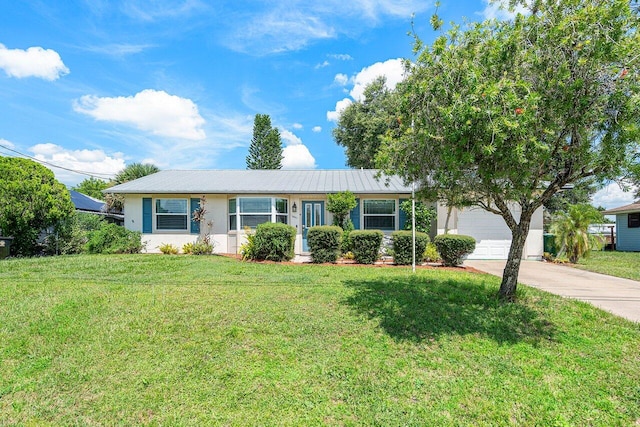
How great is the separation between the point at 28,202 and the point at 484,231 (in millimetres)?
18037

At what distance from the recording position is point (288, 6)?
7926 millimetres

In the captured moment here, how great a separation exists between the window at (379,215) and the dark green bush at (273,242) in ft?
12.9

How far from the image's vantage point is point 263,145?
3434 centimetres

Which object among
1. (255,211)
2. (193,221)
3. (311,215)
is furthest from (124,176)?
(311,215)

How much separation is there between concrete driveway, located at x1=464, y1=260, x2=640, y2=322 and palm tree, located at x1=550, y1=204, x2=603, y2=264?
4.70 feet

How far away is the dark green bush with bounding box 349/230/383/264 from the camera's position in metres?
10.6

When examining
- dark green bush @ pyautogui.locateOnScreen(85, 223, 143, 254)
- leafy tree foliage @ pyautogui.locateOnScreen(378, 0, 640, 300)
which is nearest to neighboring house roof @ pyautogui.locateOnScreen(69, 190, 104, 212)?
dark green bush @ pyautogui.locateOnScreen(85, 223, 143, 254)

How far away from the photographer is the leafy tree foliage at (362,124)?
2342 centimetres

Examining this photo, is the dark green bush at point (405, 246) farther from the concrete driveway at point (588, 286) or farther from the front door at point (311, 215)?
the front door at point (311, 215)

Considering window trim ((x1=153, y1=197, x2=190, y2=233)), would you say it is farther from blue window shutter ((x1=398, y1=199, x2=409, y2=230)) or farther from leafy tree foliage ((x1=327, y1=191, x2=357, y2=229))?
blue window shutter ((x1=398, y1=199, x2=409, y2=230))

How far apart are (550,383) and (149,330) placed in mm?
5186

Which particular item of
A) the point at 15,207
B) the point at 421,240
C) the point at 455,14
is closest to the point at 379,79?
the point at 421,240

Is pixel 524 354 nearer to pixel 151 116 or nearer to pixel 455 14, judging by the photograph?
pixel 455 14

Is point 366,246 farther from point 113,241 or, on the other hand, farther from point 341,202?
point 113,241
